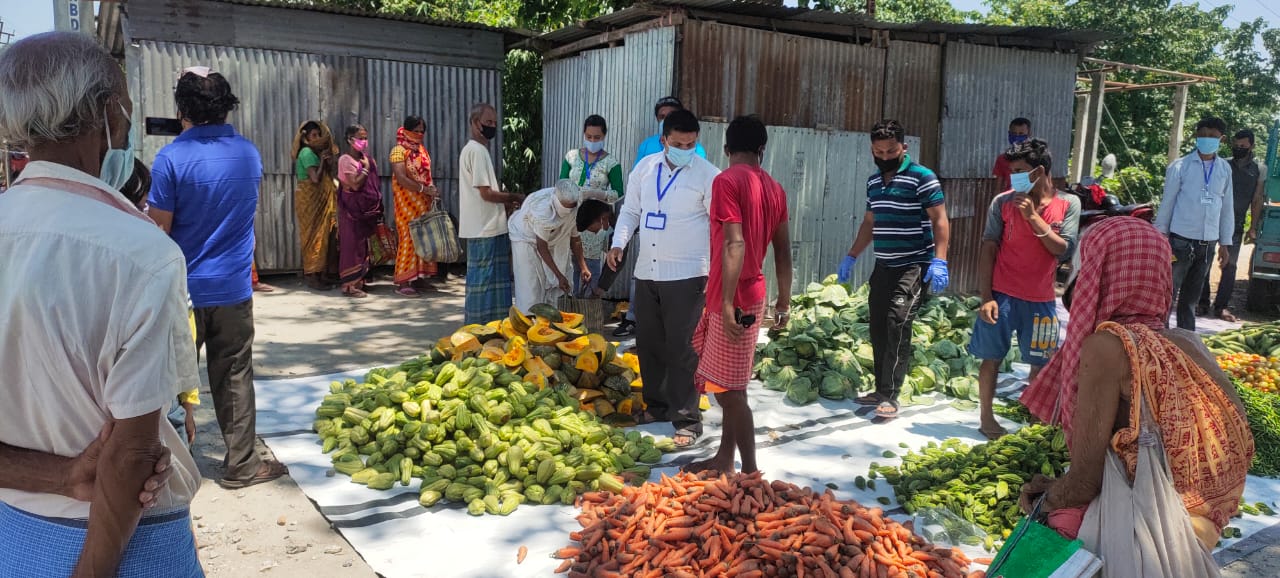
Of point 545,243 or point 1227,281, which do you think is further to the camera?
point 1227,281

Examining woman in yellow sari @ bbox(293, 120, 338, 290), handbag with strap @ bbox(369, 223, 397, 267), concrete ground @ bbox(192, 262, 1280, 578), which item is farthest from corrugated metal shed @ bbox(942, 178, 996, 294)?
woman in yellow sari @ bbox(293, 120, 338, 290)

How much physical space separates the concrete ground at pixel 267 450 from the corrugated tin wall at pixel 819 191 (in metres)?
3.63

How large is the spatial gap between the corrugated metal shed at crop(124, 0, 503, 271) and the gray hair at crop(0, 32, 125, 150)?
8833mm

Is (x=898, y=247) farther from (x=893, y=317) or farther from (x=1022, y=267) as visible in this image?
(x=1022, y=267)

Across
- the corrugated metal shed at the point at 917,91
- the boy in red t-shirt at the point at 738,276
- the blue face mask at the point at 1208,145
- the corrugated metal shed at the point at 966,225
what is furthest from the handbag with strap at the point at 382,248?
the blue face mask at the point at 1208,145

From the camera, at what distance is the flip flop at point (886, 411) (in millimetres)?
5695

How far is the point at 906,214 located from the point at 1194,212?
4078 millimetres

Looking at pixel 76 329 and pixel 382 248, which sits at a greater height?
pixel 76 329

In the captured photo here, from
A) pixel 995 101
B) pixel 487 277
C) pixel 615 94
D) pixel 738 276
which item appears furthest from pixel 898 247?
pixel 995 101

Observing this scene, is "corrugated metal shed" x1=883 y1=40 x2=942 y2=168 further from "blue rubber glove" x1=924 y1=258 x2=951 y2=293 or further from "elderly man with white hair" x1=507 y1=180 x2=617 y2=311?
"elderly man with white hair" x1=507 y1=180 x2=617 y2=311

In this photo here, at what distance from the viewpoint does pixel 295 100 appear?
9.96m

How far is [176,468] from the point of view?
5.59 ft

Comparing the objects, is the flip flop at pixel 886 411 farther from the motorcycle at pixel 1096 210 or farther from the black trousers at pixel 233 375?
the black trousers at pixel 233 375

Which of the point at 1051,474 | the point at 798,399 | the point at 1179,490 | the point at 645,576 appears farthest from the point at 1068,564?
the point at 798,399
